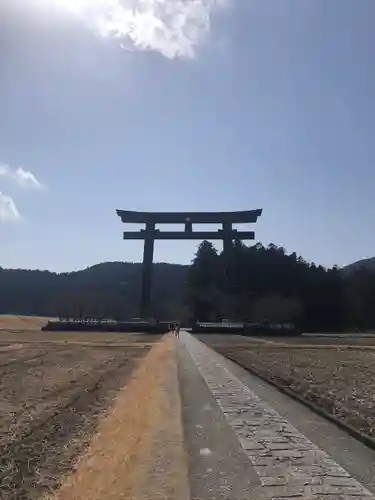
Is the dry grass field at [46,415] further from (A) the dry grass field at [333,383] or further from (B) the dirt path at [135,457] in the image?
(A) the dry grass field at [333,383]

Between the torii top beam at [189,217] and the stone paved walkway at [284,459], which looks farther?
the torii top beam at [189,217]

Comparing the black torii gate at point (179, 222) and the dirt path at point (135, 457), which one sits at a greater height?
the black torii gate at point (179, 222)

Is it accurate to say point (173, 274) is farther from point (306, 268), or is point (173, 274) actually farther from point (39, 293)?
point (306, 268)

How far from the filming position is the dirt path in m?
6.37

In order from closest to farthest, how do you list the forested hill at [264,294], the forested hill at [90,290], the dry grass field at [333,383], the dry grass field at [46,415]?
the dry grass field at [46,415]
the dry grass field at [333,383]
the forested hill at [264,294]
the forested hill at [90,290]

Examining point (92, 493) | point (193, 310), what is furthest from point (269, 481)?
point (193, 310)

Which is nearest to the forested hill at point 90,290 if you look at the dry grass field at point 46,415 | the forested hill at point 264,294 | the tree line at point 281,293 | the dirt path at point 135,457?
the forested hill at point 264,294

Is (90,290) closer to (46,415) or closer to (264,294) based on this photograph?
(264,294)

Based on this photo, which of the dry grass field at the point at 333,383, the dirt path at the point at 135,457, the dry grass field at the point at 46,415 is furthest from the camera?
the dry grass field at the point at 333,383

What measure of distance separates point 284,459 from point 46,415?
4837 millimetres

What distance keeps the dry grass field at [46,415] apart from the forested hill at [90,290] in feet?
Answer: 253

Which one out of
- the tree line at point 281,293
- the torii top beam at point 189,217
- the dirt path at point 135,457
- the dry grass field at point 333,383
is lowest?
the dirt path at point 135,457

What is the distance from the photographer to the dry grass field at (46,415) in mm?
6836

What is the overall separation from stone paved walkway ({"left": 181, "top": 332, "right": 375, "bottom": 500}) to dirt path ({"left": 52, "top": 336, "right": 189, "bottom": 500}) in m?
0.97
